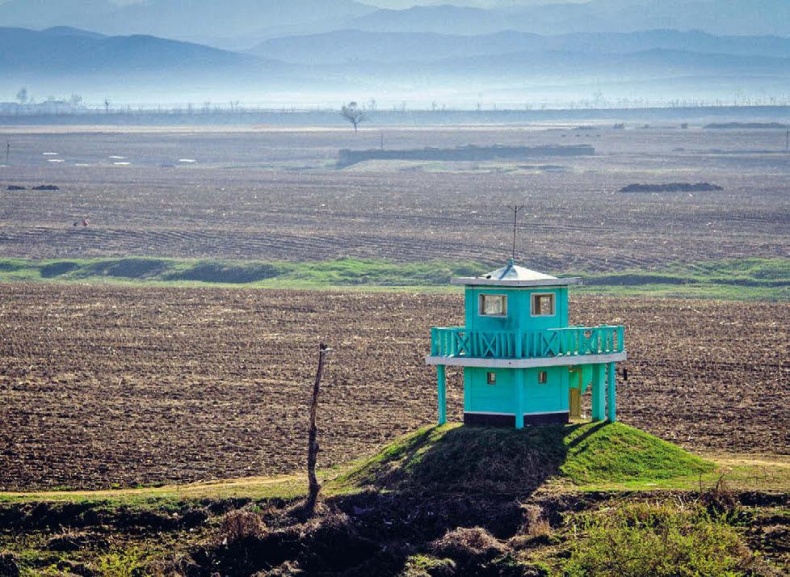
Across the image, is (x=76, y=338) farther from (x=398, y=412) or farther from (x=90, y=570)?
(x=90, y=570)

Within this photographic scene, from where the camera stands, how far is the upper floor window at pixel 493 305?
2561cm

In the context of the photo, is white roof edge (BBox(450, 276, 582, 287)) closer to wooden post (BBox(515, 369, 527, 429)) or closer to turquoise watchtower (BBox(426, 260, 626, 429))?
turquoise watchtower (BBox(426, 260, 626, 429))

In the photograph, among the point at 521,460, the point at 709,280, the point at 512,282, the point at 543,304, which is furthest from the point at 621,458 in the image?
the point at 709,280

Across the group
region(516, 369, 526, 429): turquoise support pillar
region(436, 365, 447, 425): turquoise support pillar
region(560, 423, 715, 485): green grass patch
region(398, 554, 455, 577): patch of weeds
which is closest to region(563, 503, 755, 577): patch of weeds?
region(398, 554, 455, 577): patch of weeds

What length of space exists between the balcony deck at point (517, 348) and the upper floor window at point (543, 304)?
1.20ft

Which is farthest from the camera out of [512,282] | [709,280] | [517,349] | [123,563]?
[709,280]

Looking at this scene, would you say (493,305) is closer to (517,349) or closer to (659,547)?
(517,349)

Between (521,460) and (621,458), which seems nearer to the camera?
(521,460)

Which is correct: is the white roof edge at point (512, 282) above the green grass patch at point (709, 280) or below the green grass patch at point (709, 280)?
above

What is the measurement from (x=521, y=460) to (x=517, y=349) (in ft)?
5.56

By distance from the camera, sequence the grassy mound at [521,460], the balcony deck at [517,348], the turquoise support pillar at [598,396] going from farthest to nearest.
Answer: the turquoise support pillar at [598,396] < the balcony deck at [517,348] < the grassy mound at [521,460]

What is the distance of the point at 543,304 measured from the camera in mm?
25703

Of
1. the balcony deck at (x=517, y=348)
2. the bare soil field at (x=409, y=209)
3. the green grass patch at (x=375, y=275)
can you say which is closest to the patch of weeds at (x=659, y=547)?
the balcony deck at (x=517, y=348)

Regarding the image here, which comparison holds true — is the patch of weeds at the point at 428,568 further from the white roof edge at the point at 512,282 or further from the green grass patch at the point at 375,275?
the green grass patch at the point at 375,275
